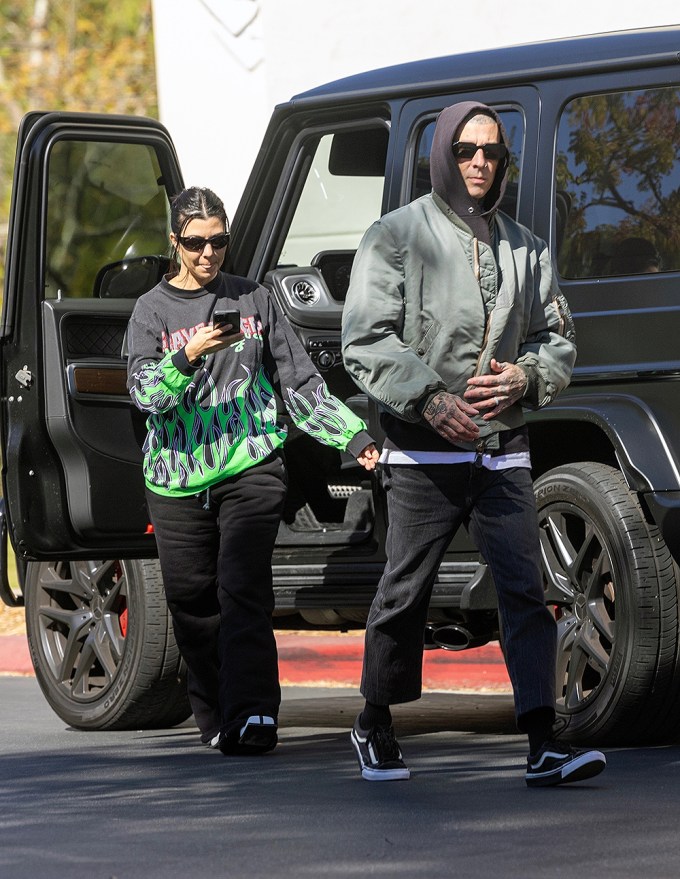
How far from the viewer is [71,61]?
87.0ft

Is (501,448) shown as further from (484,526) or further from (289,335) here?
(289,335)

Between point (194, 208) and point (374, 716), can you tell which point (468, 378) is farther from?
point (194, 208)

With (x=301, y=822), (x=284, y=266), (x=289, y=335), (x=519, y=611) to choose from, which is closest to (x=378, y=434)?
(x=289, y=335)

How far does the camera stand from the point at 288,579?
6.39 m

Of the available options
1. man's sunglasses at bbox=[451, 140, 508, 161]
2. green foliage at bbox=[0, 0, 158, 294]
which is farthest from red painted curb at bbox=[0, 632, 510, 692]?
green foliage at bbox=[0, 0, 158, 294]

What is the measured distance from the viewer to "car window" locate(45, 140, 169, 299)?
21.1 feet

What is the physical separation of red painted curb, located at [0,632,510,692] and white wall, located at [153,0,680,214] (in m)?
4.32

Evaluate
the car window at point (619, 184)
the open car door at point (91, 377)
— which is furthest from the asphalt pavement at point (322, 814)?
the car window at point (619, 184)

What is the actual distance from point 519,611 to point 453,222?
1.06 meters

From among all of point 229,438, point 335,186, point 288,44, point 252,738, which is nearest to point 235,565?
point 229,438

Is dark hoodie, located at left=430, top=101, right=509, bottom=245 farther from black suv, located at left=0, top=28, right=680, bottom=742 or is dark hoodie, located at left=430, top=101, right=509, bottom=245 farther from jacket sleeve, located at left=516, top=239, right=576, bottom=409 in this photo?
black suv, located at left=0, top=28, right=680, bottom=742

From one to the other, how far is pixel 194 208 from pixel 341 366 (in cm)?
82

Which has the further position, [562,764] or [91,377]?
[91,377]

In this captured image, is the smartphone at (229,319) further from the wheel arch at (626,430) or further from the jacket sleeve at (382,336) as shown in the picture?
the wheel arch at (626,430)
